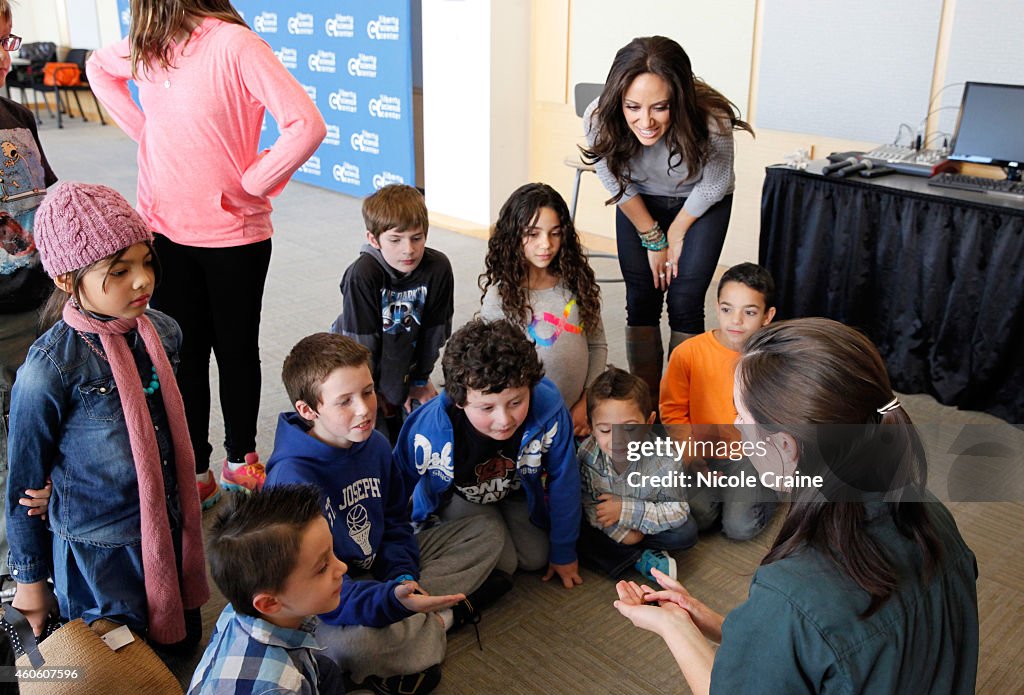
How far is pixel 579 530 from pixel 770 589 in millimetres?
1196

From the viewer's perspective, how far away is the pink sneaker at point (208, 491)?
238cm

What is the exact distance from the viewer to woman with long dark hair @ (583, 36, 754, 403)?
2367 millimetres

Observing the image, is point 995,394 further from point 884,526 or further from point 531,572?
point 884,526

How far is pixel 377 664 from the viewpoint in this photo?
1734mm

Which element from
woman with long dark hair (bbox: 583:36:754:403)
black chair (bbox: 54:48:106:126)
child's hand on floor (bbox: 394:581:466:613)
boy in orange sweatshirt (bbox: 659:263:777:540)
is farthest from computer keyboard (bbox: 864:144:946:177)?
black chair (bbox: 54:48:106:126)

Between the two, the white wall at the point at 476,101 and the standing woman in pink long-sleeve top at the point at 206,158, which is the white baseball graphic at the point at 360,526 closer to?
the standing woman in pink long-sleeve top at the point at 206,158

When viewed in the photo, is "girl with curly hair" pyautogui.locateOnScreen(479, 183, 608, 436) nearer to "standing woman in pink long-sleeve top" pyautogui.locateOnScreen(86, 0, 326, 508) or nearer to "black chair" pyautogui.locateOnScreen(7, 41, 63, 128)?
"standing woman in pink long-sleeve top" pyautogui.locateOnScreen(86, 0, 326, 508)

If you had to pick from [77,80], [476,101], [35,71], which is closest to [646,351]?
[476,101]

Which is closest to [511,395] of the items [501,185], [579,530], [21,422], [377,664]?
[579,530]

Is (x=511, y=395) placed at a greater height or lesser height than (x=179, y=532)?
greater

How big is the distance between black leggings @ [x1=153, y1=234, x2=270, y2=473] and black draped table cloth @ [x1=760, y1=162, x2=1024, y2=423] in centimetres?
211

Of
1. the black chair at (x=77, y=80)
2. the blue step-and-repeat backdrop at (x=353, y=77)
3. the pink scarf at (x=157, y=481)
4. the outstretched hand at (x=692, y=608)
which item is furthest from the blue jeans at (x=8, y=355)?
the black chair at (x=77, y=80)

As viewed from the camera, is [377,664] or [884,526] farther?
[377,664]

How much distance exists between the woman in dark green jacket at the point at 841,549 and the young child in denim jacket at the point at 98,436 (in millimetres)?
1123
